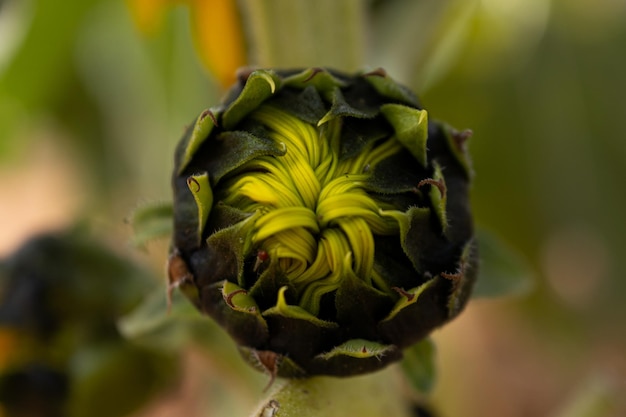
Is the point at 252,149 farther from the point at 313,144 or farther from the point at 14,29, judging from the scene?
the point at 14,29

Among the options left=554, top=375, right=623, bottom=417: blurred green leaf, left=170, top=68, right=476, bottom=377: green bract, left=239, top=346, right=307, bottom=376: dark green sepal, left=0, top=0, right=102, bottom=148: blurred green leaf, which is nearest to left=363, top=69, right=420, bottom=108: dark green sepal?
left=170, top=68, right=476, bottom=377: green bract

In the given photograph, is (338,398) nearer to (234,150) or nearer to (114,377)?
(234,150)

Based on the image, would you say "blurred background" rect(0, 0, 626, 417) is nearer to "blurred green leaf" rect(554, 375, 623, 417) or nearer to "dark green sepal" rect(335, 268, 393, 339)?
"blurred green leaf" rect(554, 375, 623, 417)

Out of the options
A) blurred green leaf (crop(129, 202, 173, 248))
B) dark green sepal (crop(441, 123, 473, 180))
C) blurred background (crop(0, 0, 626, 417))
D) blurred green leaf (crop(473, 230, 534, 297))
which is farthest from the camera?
blurred background (crop(0, 0, 626, 417))

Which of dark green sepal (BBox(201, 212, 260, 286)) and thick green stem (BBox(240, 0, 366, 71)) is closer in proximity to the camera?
dark green sepal (BBox(201, 212, 260, 286))

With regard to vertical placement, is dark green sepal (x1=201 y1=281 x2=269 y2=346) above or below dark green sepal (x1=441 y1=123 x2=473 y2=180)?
below

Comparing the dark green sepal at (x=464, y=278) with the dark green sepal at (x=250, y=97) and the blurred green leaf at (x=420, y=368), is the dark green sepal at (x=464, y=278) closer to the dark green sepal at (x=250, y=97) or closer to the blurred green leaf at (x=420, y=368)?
the blurred green leaf at (x=420, y=368)

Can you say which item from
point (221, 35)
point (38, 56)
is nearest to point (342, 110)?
point (221, 35)
